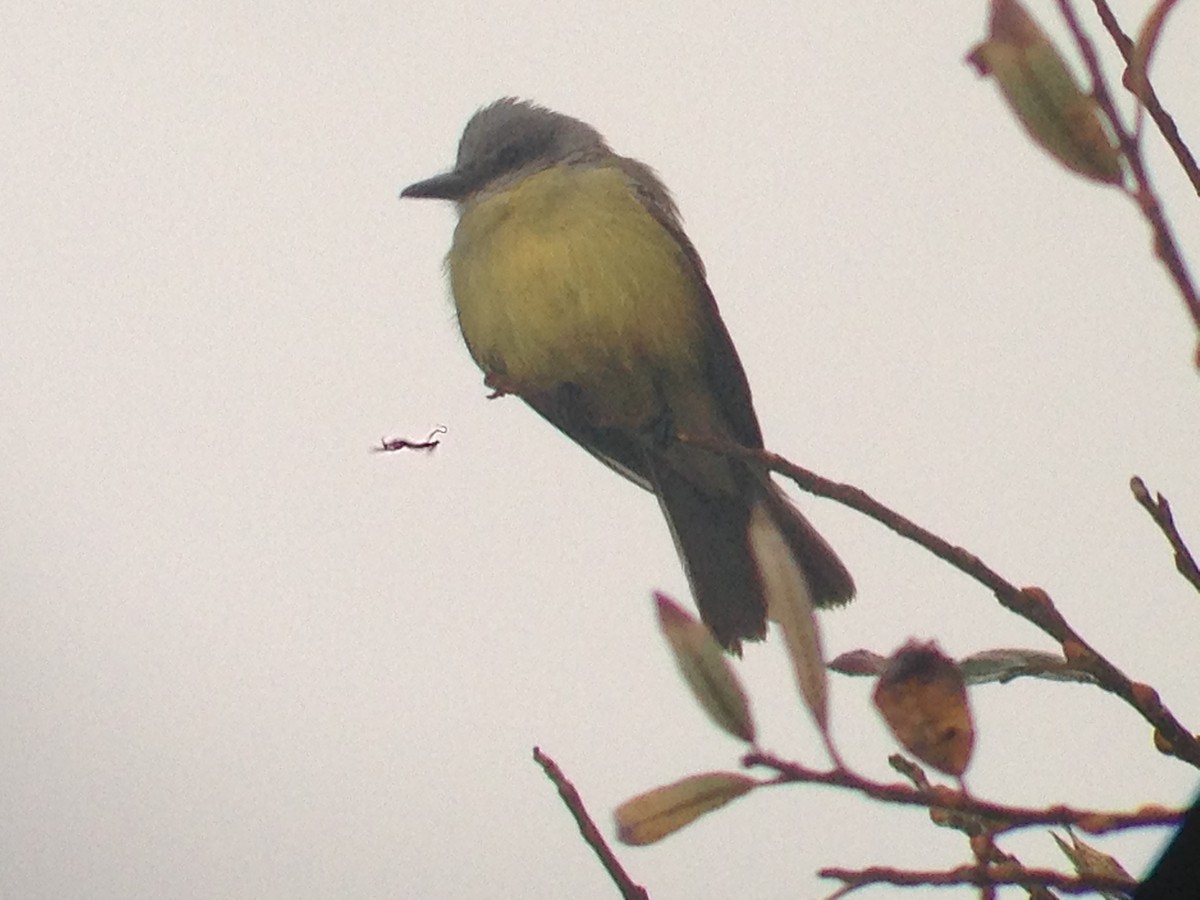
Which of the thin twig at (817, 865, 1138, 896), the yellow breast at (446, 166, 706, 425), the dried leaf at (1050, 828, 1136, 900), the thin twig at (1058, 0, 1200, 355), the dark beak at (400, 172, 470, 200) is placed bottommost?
the dried leaf at (1050, 828, 1136, 900)

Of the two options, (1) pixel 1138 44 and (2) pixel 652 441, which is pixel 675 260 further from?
(1) pixel 1138 44

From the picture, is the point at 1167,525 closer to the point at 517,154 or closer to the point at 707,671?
the point at 707,671

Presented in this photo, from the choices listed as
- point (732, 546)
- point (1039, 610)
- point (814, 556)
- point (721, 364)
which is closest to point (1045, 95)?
point (1039, 610)

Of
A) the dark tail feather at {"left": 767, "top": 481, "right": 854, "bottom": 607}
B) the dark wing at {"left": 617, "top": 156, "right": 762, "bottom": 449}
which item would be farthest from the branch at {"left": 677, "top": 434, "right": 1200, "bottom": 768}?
the dark wing at {"left": 617, "top": 156, "right": 762, "bottom": 449}

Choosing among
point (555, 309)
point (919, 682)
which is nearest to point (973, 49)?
point (919, 682)

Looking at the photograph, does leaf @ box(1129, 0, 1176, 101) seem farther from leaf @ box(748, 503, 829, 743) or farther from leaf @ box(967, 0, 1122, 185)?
leaf @ box(748, 503, 829, 743)

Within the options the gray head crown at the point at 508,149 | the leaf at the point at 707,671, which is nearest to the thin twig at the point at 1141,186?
the leaf at the point at 707,671
